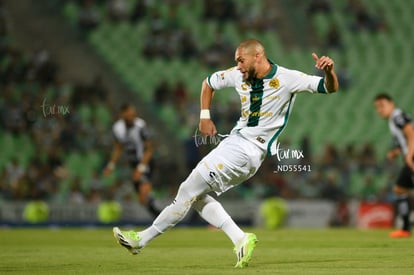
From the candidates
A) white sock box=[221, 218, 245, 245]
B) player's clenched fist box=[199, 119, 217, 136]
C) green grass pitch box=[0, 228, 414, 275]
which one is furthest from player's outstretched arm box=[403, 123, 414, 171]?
player's clenched fist box=[199, 119, 217, 136]

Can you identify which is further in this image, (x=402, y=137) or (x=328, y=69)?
(x=402, y=137)

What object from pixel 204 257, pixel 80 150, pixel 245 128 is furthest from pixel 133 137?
pixel 245 128

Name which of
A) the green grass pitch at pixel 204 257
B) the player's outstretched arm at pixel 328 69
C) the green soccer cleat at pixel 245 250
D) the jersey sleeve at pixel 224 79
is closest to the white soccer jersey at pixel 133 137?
the green grass pitch at pixel 204 257

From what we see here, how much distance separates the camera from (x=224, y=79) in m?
10.1

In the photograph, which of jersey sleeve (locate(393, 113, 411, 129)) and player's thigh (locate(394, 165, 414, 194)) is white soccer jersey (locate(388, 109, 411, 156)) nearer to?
jersey sleeve (locate(393, 113, 411, 129))

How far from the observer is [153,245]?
1424 centimetres

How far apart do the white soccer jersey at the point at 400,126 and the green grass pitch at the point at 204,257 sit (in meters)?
1.72

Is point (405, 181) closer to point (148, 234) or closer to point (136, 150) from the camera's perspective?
point (136, 150)

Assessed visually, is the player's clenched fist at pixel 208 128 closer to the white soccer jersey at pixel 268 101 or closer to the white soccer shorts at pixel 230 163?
the white soccer shorts at pixel 230 163

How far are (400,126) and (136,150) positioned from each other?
6.11 meters

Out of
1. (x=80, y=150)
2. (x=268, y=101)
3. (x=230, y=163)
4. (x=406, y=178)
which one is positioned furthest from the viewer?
(x=80, y=150)

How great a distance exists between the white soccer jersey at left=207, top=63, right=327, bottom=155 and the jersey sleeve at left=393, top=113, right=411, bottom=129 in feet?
18.8

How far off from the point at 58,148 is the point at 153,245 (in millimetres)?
10334

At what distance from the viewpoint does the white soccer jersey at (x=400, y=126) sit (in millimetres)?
15352
